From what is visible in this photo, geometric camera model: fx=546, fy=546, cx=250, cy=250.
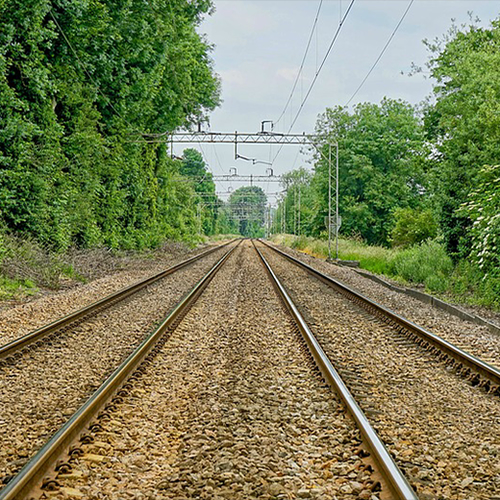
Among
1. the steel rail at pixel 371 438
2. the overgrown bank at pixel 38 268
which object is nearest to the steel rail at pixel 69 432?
the steel rail at pixel 371 438

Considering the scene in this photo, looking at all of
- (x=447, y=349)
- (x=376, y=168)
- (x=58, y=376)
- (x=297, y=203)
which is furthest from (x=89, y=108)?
(x=297, y=203)

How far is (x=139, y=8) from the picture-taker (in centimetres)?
2309

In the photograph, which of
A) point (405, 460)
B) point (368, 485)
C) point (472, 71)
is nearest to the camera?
point (368, 485)

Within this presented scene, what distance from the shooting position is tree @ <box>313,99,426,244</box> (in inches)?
1741

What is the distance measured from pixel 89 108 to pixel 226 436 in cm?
1945

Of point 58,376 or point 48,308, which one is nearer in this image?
point 58,376

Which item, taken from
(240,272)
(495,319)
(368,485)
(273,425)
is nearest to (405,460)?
(368,485)

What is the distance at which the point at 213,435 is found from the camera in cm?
441

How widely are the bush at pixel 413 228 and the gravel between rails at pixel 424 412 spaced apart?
74.3 feet

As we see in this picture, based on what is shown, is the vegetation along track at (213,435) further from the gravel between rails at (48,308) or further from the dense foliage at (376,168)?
the dense foliage at (376,168)

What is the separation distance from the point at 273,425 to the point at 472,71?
22391 millimetres

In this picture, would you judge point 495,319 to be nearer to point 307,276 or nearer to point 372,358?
point 372,358

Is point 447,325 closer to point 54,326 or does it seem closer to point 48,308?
point 54,326

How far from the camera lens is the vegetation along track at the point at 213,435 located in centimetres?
355
